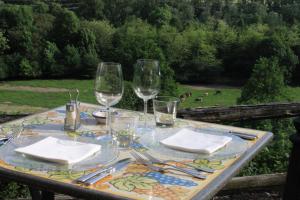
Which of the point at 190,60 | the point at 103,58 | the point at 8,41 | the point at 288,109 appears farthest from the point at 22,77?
the point at 288,109

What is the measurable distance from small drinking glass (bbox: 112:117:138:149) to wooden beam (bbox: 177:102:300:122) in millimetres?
1002

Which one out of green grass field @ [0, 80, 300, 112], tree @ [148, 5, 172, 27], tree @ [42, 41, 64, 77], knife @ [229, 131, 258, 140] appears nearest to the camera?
knife @ [229, 131, 258, 140]

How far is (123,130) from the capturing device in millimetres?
1304

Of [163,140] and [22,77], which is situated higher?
[163,140]

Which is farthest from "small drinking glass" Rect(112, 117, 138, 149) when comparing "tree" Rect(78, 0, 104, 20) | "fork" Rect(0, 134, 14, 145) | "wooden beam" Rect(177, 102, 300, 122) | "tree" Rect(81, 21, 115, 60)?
"tree" Rect(78, 0, 104, 20)

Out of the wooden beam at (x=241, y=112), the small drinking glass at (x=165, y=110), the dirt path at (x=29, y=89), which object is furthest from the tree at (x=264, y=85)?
the dirt path at (x=29, y=89)

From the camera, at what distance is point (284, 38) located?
28.1m

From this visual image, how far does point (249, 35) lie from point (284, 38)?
2612 millimetres

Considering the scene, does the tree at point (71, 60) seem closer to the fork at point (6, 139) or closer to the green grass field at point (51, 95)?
the green grass field at point (51, 95)

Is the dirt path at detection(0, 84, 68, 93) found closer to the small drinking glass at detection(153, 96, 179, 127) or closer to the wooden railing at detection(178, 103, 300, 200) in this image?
the wooden railing at detection(178, 103, 300, 200)

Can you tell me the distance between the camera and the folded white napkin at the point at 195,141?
126cm

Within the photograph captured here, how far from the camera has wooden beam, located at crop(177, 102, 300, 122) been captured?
234 cm

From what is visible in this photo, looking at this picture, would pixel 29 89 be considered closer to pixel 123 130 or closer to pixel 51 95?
pixel 51 95

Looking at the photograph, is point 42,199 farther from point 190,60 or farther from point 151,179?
point 190,60
